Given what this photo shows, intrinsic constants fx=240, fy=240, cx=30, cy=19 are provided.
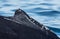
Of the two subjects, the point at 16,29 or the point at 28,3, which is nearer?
the point at 16,29

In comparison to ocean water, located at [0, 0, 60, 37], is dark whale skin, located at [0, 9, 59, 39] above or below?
above

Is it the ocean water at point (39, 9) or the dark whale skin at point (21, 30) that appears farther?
the ocean water at point (39, 9)

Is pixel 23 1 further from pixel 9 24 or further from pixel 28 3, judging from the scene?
pixel 9 24

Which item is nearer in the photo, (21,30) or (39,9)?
(21,30)

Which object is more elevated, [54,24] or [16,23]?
[16,23]

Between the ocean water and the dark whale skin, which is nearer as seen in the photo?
the dark whale skin

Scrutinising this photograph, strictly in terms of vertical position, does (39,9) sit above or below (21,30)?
below

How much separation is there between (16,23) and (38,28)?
35 cm

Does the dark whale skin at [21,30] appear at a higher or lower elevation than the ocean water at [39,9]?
higher

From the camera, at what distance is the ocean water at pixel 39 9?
28.5 feet

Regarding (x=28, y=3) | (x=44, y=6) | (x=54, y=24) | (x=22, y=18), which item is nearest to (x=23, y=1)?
(x=28, y=3)

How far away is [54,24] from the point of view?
8289 mm

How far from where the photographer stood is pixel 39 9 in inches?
435

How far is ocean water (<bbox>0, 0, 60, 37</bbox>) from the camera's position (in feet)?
28.5
